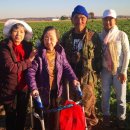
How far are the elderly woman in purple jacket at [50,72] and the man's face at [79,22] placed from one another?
0.63 meters

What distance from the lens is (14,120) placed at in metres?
5.05

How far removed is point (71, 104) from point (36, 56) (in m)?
0.96

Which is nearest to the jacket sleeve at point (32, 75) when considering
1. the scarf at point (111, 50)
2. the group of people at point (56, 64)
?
the group of people at point (56, 64)

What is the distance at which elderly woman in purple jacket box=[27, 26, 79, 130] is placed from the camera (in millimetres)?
4562

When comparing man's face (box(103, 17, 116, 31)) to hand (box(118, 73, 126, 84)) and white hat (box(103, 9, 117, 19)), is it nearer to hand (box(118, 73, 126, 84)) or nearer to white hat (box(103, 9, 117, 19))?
white hat (box(103, 9, 117, 19))

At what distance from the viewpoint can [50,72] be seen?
4672 mm

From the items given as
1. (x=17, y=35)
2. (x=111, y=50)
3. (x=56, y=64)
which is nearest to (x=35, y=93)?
(x=56, y=64)

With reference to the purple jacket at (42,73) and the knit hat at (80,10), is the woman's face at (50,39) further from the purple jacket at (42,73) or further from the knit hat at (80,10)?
the knit hat at (80,10)

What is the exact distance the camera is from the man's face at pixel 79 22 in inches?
204

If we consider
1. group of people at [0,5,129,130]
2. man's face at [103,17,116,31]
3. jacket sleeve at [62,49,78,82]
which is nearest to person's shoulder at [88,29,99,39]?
group of people at [0,5,129,130]

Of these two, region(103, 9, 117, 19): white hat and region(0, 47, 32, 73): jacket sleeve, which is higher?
region(103, 9, 117, 19): white hat

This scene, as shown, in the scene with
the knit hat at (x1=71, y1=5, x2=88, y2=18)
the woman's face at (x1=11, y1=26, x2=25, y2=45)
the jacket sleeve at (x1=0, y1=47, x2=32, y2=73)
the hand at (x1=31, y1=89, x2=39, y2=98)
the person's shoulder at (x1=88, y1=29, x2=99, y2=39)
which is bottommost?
the hand at (x1=31, y1=89, x2=39, y2=98)

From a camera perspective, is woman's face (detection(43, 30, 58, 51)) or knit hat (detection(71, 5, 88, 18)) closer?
woman's face (detection(43, 30, 58, 51))

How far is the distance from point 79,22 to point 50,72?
108 centimetres
